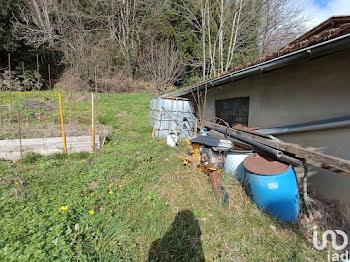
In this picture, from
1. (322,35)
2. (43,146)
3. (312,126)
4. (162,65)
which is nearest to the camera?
(322,35)

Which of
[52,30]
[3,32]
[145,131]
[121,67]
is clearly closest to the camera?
[145,131]

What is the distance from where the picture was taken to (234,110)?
5.02 meters

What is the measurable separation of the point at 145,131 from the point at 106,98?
755 centimetres

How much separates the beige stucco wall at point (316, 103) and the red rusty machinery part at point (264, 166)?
0.95 m

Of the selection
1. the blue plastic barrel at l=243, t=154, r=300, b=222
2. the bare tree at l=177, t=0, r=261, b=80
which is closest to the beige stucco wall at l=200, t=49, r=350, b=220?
the blue plastic barrel at l=243, t=154, r=300, b=222

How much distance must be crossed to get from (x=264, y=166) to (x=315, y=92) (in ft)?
5.61

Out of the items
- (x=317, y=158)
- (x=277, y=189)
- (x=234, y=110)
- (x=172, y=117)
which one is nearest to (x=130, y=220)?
(x=277, y=189)

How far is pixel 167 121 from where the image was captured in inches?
241

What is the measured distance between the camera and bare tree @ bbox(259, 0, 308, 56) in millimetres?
11961

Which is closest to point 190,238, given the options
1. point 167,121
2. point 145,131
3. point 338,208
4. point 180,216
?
point 180,216

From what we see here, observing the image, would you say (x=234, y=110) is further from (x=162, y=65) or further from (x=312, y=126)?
(x=162, y=65)

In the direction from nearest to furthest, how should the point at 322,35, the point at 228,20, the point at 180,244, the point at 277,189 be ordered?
the point at 180,244 < the point at 322,35 < the point at 277,189 < the point at 228,20

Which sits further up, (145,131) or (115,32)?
(115,32)

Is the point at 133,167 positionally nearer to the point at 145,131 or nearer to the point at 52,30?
the point at 145,131
